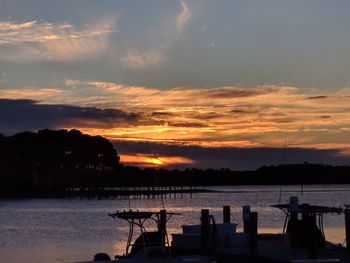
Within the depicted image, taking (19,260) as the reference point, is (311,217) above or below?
above

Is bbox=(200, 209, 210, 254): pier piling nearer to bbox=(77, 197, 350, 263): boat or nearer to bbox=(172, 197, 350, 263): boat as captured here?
bbox=(77, 197, 350, 263): boat

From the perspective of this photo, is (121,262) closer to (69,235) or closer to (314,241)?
(314,241)

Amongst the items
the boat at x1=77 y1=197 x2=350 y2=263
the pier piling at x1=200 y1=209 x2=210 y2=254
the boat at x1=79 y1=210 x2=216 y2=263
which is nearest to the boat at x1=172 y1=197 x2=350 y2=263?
the boat at x1=77 y1=197 x2=350 y2=263

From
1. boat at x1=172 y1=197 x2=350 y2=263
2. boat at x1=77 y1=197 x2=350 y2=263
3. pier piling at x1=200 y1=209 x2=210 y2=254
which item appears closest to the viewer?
boat at x1=77 y1=197 x2=350 y2=263

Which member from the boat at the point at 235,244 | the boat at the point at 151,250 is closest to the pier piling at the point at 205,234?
the boat at the point at 235,244

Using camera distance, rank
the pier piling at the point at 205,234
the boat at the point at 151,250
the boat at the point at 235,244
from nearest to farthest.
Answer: the boat at the point at 151,250 < the boat at the point at 235,244 < the pier piling at the point at 205,234

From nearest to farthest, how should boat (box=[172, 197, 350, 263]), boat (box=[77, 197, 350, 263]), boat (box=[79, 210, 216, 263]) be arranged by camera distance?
boat (box=[79, 210, 216, 263])
boat (box=[77, 197, 350, 263])
boat (box=[172, 197, 350, 263])

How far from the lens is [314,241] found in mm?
28578

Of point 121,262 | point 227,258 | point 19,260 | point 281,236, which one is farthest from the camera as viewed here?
point 19,260

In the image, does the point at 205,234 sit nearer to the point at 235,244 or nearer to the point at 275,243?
the point at 235,244

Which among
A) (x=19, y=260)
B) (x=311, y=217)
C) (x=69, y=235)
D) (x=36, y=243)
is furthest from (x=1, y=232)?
(x=311, y=217)

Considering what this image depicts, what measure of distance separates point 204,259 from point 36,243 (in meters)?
34.2

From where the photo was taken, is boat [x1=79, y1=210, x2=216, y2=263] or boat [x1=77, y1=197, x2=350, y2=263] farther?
boat [x1=77, y1=197, x2=350, y2=263]

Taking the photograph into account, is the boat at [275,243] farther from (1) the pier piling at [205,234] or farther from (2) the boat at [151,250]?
(2) the boat at [151,250]
